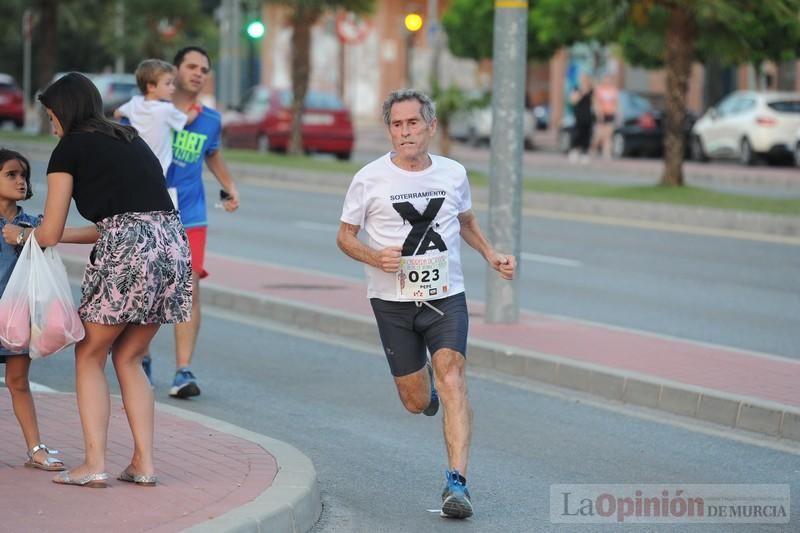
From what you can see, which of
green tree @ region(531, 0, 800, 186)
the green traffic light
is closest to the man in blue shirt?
green tree @ region(531, 0, 800, 186)

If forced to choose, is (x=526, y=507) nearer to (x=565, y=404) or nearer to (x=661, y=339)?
(x=565, y=404)

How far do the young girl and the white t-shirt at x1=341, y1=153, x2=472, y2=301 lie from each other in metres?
1.35

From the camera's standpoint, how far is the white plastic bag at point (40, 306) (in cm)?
654

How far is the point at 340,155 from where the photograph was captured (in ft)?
120

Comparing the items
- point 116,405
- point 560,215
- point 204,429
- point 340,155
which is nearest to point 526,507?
point 204,429

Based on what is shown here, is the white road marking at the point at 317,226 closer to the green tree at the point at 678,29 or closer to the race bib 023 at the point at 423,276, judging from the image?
the green tree at the point at 678,29

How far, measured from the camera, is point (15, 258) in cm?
680

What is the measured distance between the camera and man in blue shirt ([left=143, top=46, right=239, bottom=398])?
9.48 m

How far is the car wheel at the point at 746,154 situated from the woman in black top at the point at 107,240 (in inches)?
1208

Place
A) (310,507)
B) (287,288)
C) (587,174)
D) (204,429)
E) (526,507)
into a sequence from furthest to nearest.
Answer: (587,174) < (287,288) < (204,429) < (526,507) < (310,507)

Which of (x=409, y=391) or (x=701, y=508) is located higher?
(x=409, y=391)

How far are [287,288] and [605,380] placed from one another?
4.42 metres

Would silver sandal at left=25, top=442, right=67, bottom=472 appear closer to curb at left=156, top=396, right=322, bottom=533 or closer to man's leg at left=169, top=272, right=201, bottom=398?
curb at left=156, top=396, right=322, bottom=533

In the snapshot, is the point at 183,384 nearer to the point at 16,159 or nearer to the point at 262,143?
the point at 16,159
